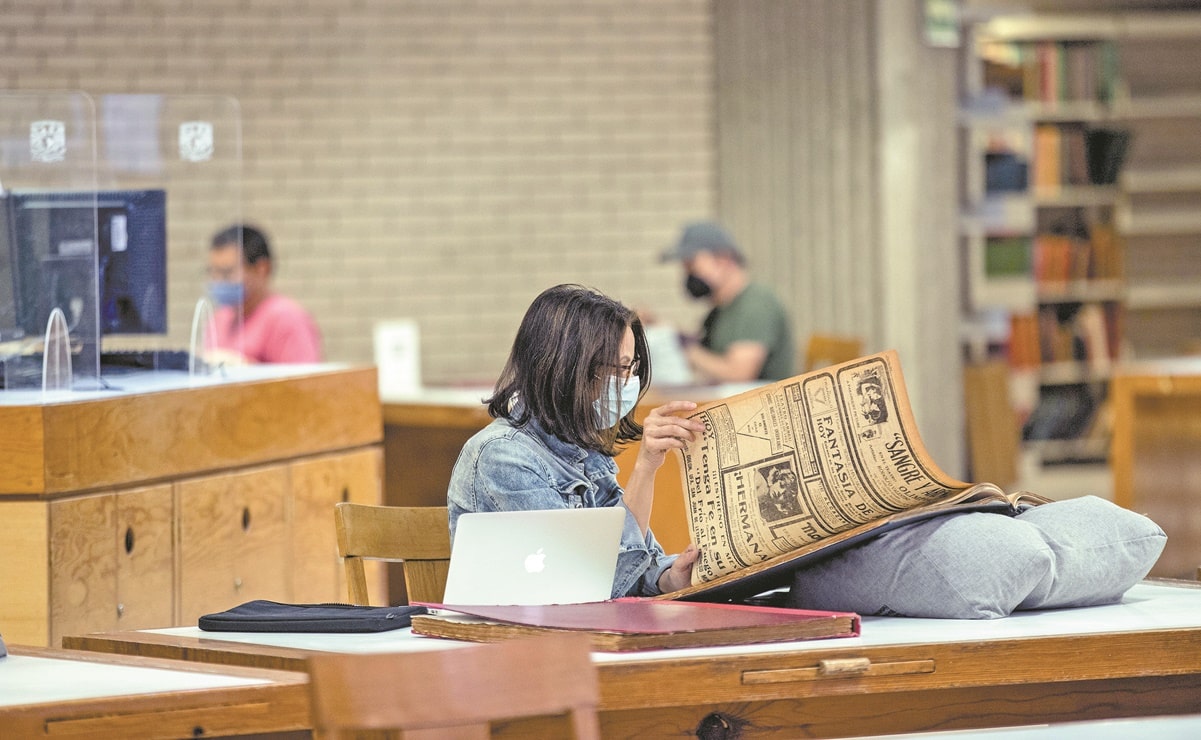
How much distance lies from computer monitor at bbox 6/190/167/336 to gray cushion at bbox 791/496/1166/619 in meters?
Answer: 2.24

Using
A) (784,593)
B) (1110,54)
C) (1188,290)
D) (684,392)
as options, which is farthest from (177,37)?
(784,593)

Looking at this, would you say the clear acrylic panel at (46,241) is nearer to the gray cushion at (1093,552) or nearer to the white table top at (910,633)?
the white table top at (910,633)

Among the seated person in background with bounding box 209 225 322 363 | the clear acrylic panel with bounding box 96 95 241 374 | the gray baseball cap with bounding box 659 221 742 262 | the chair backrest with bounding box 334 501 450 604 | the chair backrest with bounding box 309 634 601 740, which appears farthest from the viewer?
the gray baseball cap with bounding box 659 221 742 262

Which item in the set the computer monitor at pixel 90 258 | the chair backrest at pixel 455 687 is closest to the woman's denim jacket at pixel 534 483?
the chair backrest at pixel 455 687

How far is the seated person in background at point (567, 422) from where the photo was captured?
2.51 m

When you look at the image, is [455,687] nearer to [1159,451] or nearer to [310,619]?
[310,619]

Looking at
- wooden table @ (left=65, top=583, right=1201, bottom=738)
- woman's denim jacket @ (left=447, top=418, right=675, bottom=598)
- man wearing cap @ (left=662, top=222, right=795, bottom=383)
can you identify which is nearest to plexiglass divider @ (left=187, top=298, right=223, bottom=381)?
woman's denim jacket @ (left=447, top=418, right=675, bottom=598)

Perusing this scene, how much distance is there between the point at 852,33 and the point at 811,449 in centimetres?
569

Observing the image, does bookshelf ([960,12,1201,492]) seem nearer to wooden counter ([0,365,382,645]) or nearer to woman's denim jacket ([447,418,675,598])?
wooden counter ([0,365,382,645])

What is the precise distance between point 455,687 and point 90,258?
2513 mm

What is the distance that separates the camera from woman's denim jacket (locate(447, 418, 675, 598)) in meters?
2.50

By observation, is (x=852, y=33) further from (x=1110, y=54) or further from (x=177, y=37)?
(x=177, y=37)

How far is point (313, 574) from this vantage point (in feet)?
14.3

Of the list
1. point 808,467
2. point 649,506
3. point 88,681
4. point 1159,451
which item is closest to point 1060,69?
point 1159,451
